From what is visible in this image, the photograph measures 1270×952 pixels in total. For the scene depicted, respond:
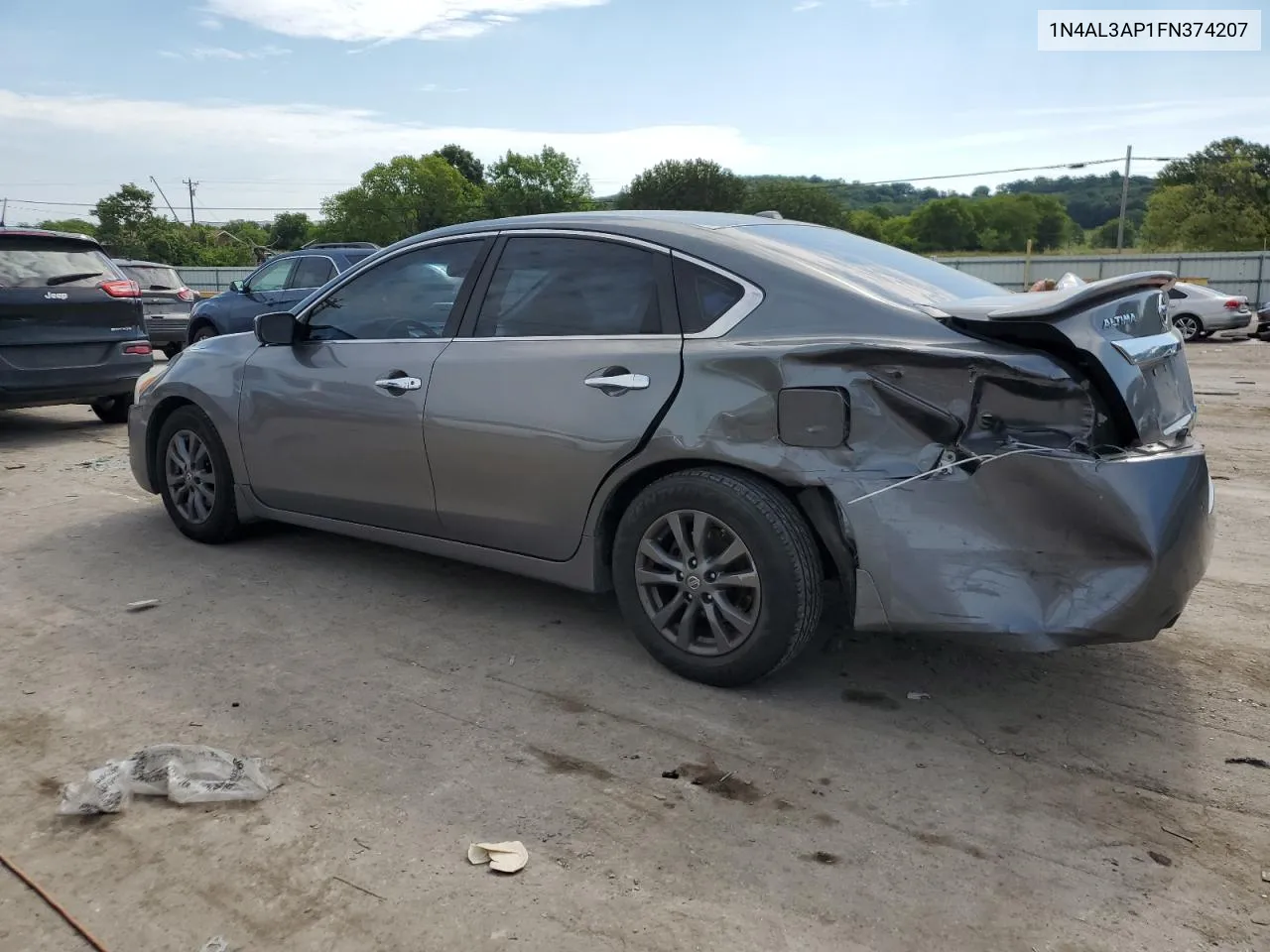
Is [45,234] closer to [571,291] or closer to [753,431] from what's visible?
[571,291]

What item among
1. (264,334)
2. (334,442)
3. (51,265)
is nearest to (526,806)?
(334,442)

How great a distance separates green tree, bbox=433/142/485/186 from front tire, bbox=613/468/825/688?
398 feet

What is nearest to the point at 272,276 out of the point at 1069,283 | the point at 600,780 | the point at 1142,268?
the point at 1069,283

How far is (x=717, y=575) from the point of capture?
3574mm

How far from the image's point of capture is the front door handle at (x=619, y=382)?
12.2 feet

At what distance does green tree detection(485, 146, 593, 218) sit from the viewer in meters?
106

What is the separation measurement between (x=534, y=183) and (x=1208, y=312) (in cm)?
9265

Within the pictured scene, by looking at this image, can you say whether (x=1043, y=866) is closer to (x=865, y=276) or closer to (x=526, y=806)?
(x=526, y=806)

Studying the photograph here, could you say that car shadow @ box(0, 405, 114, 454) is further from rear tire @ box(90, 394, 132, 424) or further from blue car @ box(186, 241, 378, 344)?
blue car @ box(186, 241, 378, 344)

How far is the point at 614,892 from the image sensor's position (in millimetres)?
2555

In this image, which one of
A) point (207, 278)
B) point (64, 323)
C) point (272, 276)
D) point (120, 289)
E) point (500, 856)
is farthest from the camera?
point (207, 278)

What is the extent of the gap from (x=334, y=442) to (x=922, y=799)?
2968mm

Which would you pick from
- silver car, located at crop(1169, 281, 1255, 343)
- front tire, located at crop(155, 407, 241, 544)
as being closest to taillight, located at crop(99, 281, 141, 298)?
front tire, located at crop(155, 407, 241, 544)

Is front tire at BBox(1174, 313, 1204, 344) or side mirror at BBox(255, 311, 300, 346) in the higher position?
side mirror at BBox(255, 311, 300, 346)
